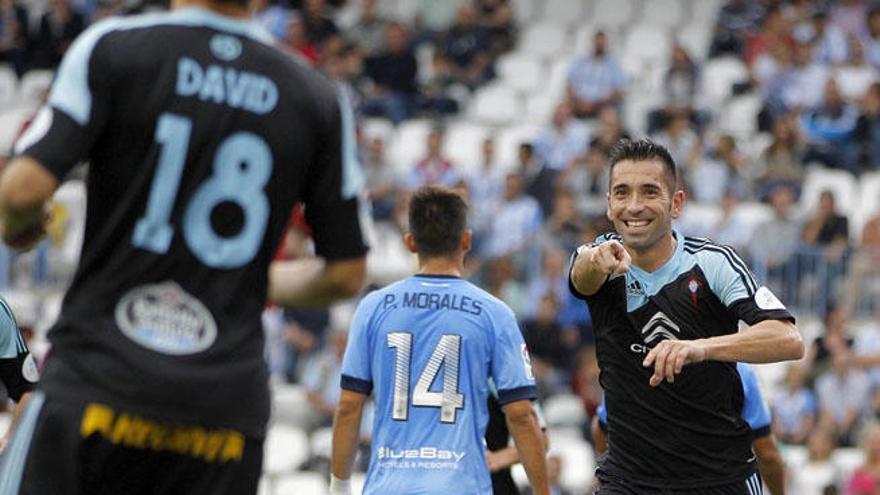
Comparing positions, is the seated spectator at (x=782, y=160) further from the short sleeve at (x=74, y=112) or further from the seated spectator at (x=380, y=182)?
the short sleeve at (x=74, y=112)

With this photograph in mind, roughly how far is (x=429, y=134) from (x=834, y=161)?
4.73 m

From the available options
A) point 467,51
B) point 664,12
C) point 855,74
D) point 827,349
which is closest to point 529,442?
point 827,349

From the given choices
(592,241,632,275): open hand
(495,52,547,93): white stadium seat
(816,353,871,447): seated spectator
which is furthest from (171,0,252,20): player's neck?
(495,52,547,93): white stadium seat

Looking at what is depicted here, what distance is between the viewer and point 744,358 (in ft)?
22.8

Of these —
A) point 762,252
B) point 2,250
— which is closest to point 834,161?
point 762,252

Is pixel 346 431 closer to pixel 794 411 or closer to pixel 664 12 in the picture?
pixel 794 411

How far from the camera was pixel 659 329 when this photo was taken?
24.9ft

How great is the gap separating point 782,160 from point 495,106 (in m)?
4.47

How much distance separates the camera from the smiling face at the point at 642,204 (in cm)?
761

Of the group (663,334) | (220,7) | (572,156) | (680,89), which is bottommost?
(663,334)

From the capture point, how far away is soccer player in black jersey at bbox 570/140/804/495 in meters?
7.52

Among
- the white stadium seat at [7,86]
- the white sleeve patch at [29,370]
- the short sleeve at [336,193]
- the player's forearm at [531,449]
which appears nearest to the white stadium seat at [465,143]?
the white stadium seat at [7,86]

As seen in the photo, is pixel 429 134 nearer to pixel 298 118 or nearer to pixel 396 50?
pixel 396 50

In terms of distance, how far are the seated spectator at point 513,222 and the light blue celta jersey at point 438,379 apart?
10876mm
